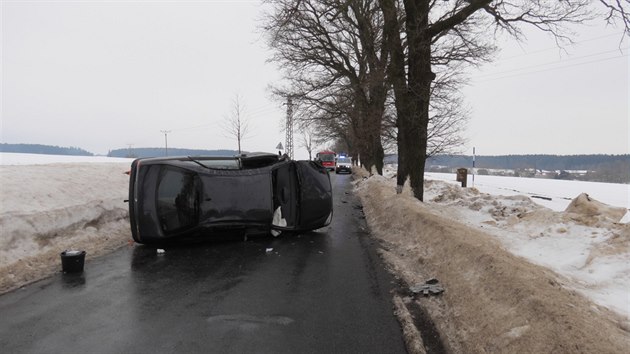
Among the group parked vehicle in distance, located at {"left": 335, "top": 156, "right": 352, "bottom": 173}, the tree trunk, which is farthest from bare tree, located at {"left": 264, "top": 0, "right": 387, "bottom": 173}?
parked vehicle in distance, located at {"left": 335, "top": 156, "right": 352, "bottom": 173}

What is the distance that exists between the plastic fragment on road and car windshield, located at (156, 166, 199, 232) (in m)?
4.52

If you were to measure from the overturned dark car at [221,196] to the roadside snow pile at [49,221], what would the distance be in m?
1.23

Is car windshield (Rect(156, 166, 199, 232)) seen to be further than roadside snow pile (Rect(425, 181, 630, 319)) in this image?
Yes

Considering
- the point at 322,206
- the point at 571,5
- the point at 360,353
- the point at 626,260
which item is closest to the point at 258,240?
the point at 322,206

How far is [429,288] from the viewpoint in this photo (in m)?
5.43

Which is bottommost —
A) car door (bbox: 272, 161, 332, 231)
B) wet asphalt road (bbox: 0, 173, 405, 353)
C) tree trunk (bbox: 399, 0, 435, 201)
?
wet asphalt road (bbox: 0, 173, 405, 353)

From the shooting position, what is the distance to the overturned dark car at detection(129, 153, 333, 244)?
7.75 m

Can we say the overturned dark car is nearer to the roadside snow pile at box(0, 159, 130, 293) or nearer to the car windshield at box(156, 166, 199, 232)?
the car windshield at box(156, 166, 199, 232)

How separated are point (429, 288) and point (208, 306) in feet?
9.24

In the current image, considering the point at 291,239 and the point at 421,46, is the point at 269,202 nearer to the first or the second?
the point at 291,239

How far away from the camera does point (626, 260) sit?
17.9 feet

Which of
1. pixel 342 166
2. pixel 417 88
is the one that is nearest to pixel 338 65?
pixel 417 88

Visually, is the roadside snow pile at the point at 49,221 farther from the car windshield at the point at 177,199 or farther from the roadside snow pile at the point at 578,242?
the roadside snow pile at the point at 578,242

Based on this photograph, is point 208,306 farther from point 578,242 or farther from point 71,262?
point 578,242
